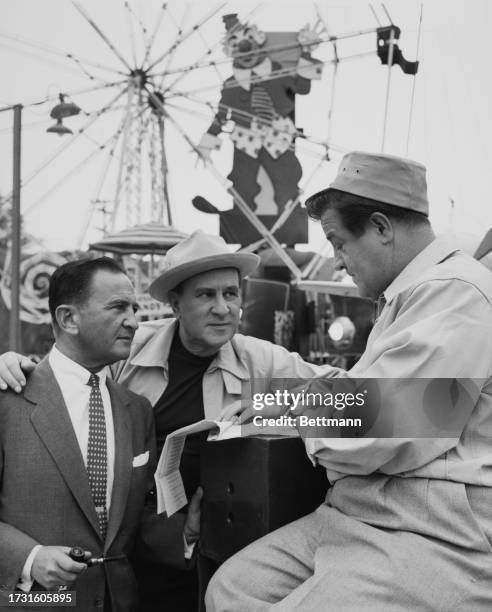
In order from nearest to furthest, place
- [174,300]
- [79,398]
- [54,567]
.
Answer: [54,567]
[79,398]
[174,300]

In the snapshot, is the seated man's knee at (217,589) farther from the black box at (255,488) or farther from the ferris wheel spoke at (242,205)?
the ferris wheel spoke at (242,205)

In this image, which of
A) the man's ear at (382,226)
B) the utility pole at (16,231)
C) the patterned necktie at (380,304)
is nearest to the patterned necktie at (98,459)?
the patterned necktie at (380,304)

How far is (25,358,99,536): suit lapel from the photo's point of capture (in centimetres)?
220

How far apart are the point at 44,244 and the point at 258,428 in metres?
13.2

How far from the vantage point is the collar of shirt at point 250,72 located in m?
20.4

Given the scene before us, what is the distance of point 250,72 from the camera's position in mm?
20828

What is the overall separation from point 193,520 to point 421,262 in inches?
44.0

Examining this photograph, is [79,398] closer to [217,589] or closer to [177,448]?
[177,448]

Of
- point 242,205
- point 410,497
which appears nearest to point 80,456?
point 410,497

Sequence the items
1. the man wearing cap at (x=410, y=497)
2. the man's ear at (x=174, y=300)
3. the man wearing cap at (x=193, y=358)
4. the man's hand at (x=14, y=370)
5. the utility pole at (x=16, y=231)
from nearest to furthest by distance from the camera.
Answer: the man wearing cap at (x=410, y=497) < the man's hand at (x=14, y=370) < the man wearing cap at (x=193, y=358) < the man's ear at (x=174, y=300) < the utility pole at (x=16, y=231)

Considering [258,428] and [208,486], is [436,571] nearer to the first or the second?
[258,428]

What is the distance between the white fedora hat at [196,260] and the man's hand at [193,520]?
97cm

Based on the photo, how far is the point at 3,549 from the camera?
82.1 inches

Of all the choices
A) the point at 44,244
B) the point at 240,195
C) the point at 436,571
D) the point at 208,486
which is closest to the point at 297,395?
the point at 208,486
